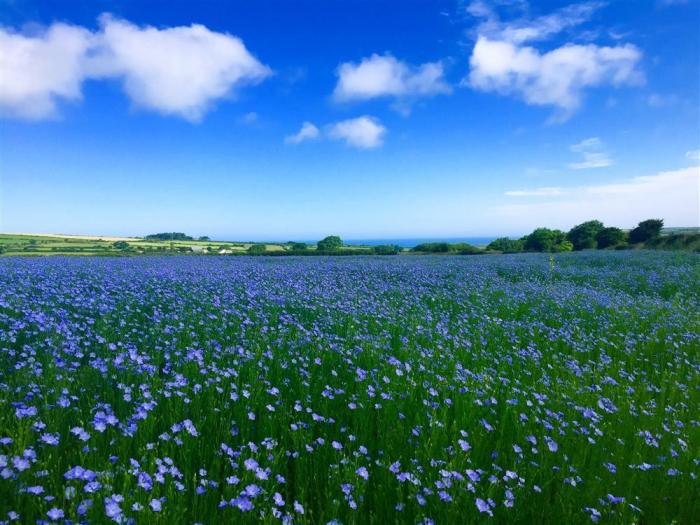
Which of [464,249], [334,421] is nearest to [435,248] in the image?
[464,249]

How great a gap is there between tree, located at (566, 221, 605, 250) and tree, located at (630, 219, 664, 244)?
207 inches

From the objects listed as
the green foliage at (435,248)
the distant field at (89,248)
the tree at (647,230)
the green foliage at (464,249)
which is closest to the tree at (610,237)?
the tree at (647,230)

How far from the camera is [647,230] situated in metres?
50.4

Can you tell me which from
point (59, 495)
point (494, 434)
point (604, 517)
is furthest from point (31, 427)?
point (604, 517)

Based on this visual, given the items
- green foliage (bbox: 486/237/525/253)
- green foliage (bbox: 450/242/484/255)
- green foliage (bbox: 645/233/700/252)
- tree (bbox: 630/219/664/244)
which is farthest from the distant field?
tree (bbox: 630/219/664/244)

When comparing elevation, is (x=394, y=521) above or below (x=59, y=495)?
below

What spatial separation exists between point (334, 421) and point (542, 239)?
58175mm

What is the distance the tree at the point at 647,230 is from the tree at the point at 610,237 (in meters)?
1.71

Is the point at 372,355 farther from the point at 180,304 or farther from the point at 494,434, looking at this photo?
the point at 180,304

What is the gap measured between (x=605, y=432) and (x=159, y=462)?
3676mm

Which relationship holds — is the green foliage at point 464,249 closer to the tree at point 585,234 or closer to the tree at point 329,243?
the tree at point 329,243

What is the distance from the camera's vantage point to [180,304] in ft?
22.1

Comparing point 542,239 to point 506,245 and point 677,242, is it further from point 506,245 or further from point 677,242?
point 677,242

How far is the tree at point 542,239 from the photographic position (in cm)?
5288
